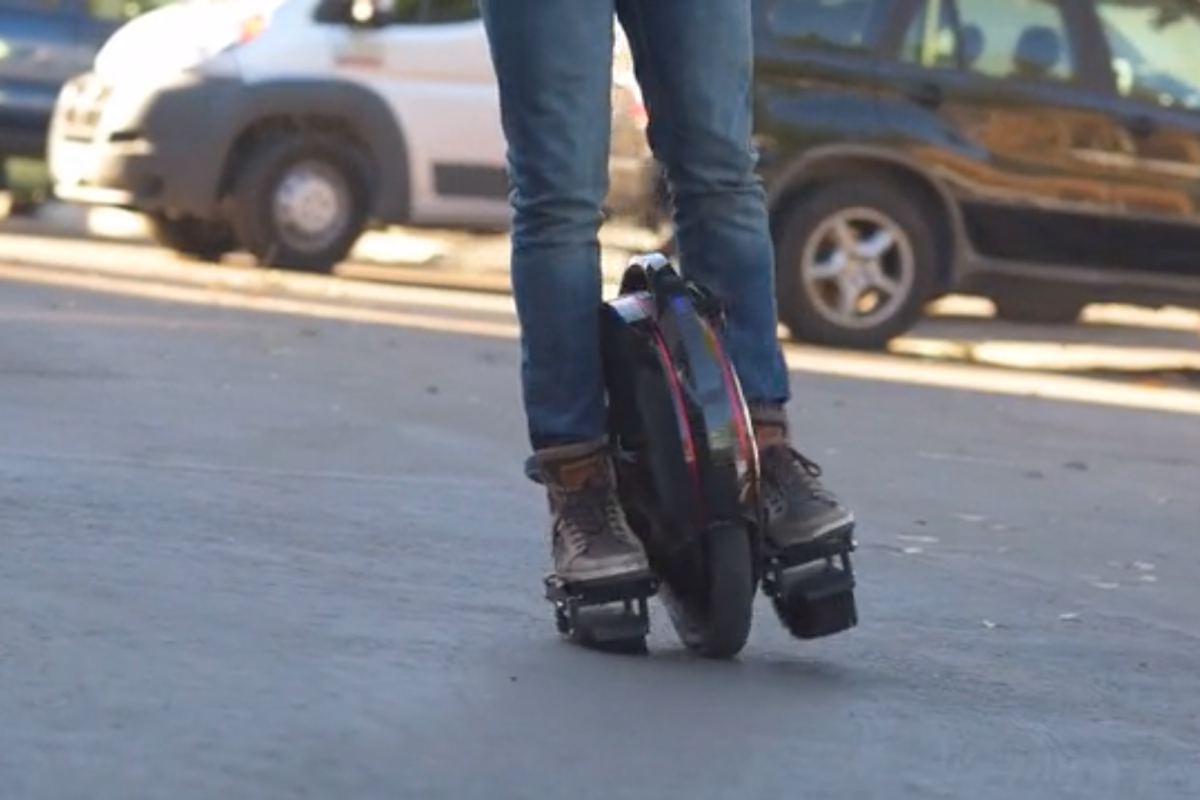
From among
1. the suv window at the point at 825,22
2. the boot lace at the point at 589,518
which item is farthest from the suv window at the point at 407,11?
the boot lace at the point at 589,518

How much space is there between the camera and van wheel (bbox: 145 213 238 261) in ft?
52.0

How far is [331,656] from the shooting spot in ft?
14.7

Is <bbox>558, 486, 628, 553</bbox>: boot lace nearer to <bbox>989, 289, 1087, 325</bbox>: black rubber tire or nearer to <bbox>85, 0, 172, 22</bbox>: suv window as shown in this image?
<bbox>989, 289, 1087, 325</bbox>: black rubber tire

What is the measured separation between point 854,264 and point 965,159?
621 mm

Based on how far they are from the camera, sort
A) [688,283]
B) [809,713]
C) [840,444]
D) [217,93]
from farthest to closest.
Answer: [217,93] → [840,444] → [688,283] → [809,713]

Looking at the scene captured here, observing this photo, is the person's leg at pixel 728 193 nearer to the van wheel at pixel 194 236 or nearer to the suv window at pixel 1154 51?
the suv window at pixel 1154 51

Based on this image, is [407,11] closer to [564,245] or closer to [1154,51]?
[1154,51]

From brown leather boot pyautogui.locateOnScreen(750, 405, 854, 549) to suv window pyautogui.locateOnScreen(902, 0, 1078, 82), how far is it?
8.41m

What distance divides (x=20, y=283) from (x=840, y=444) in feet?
17.5

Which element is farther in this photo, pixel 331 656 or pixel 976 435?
pixel 976 435

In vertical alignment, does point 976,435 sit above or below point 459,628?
below

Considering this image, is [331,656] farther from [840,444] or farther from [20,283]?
[20,283]

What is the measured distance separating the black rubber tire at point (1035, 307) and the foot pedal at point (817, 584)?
8.55m

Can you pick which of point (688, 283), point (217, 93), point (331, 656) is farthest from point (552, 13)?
point (217, 93)
